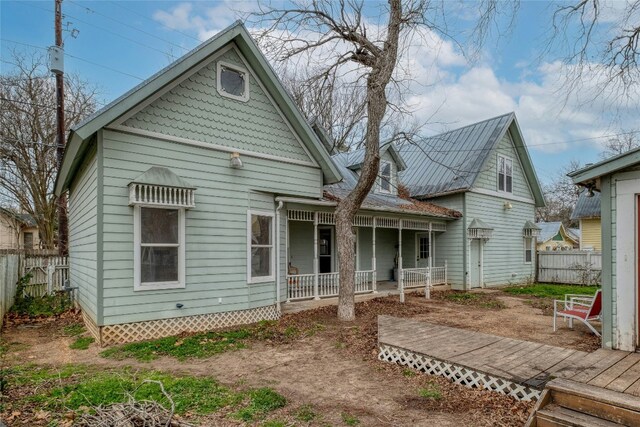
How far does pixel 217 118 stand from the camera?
26.5ft

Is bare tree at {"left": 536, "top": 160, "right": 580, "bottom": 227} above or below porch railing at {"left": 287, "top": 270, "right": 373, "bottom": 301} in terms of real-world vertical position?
above

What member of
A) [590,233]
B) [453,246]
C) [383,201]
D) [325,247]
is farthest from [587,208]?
[325,247]

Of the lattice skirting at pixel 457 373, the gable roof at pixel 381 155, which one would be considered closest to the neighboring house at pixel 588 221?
the gable roof at pixel 381 155

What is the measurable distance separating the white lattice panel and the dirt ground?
2582mm

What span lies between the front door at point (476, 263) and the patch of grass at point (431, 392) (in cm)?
1137

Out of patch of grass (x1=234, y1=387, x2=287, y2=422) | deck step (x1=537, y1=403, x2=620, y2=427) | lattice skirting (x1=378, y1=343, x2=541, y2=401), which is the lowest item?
patch of grass (x1=234, y1=387, x2=287, y2=422)

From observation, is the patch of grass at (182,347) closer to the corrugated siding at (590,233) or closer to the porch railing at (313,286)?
the porch railing at (313,286)

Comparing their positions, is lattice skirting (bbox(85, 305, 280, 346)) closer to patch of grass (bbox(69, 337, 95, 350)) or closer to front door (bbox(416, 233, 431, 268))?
patch of grass (bbox(69, 337, 95, 350))

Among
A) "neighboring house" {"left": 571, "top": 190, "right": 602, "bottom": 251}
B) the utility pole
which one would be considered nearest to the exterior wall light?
the utility pole

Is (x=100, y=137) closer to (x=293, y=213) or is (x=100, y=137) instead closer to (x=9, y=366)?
(x=9, y=366)

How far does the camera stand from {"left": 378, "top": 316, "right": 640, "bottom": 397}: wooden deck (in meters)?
4.11

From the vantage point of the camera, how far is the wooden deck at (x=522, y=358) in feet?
13.5

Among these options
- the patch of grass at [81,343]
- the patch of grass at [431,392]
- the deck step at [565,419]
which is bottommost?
the patch of grass at [81,343]

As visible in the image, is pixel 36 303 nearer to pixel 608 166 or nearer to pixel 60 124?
pixel 60 124
